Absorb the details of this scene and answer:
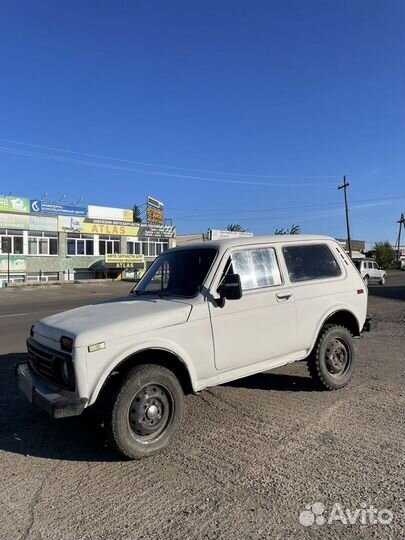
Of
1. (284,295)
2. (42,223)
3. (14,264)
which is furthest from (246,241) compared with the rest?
(42,223)

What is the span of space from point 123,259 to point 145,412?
42.0 meters

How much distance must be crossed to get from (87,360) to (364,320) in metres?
3.98

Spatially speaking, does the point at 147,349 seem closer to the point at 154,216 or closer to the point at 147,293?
the point at 147,293

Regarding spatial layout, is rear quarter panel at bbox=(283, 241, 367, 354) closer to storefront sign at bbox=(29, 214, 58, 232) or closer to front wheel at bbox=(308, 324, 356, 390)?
front wheel at bbox=(308, 324, 356, 390)

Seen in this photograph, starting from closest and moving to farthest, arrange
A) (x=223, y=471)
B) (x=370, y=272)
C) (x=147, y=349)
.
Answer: (x=223, y=471), (x=147, y=349), (x=370, y=272)

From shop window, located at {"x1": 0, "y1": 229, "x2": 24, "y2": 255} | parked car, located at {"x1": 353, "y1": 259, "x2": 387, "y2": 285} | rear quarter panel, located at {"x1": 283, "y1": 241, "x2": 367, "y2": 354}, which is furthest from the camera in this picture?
shop window, located at {"x1": 0, "y1": 229, "x2": 24, "y2": 255}

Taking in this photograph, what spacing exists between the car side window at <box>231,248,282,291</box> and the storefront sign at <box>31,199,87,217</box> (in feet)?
126

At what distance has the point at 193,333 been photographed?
4.23m

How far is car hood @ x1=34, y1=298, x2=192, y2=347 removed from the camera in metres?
3.79

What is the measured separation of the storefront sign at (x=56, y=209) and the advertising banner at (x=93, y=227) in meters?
0.49

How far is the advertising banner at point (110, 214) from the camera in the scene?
4503 centimetres

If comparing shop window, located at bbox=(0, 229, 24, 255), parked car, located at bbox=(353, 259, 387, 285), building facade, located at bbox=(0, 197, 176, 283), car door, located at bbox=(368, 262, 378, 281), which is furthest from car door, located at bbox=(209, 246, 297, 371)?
shop window, located at bbox=(0, 229, 24, 255)

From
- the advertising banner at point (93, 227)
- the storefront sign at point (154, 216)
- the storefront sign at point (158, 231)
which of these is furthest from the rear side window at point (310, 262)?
the storefront sign at point (154, 216)

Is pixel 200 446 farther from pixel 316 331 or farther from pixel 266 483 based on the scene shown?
pixel 316 331
